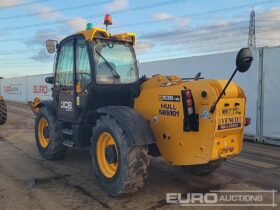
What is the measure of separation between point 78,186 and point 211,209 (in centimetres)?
219

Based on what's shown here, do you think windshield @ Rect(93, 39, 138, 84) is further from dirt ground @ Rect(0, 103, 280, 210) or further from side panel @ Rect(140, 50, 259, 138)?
side panel @ Rect(140, 50, 259, 138)

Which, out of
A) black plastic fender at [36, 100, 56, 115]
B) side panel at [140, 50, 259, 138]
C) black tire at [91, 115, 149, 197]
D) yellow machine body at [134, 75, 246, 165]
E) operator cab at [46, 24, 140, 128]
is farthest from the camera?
side panel at [140, 50, 259, 138]

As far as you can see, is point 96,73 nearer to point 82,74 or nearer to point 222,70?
point 82,74

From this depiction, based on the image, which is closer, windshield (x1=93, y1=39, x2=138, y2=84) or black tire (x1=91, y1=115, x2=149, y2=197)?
black tire (x1=91, y1=115, x2=149, y2=197)

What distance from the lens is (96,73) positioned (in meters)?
6.05

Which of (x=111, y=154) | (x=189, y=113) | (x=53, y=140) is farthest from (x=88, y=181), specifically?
(x=189, y=113)

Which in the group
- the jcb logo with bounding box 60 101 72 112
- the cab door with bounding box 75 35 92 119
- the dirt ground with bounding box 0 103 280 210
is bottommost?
the dirt ground with bounding box 0 103 280 210

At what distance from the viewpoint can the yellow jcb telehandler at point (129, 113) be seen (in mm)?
4793

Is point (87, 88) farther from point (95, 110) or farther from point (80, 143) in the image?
point (80, 143)

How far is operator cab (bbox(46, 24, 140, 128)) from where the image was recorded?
20.0ft

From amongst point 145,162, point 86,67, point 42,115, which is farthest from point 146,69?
point 145,162

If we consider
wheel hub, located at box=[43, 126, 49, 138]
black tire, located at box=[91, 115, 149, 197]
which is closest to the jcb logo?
wheel hub, located at box=[43, 126, 49, 138]

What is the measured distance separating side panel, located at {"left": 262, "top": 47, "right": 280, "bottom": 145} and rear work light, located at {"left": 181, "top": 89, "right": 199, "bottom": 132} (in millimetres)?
5597

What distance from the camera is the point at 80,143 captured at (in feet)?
20.7
